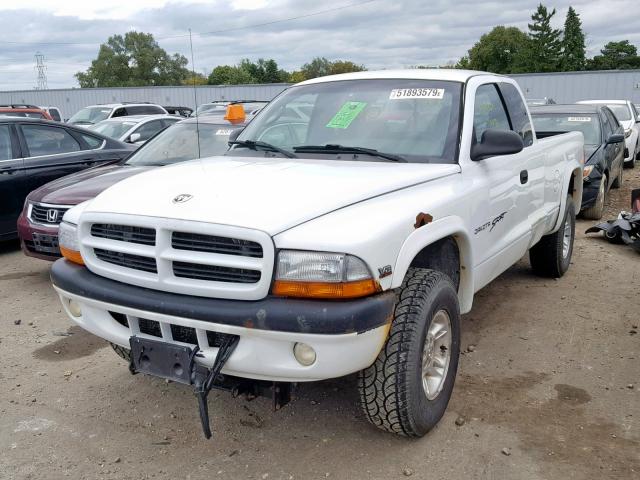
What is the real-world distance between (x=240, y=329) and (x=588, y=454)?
1.84 metres

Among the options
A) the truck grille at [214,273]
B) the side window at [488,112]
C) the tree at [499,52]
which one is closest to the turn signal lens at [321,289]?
the truck grille at [214,273]

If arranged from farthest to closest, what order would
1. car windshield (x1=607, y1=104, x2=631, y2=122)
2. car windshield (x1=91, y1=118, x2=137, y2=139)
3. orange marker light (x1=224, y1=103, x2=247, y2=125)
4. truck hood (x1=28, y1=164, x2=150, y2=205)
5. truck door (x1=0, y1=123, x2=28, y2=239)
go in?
car windshield (x1=607, y1=104, x2=631, y2=122) → car windshield (x1=91, y1=118, x2=137, y2=139) → truck door (x1=0, y1=123, x2=28, y2=239) → orange marker light (x1=224, y1=103, x2=247, y2=125) → truck hood (x1=28, y1=164, x2=150, y2=205)

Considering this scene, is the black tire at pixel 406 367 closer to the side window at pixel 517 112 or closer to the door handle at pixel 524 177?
the door handle at pixel 524 177

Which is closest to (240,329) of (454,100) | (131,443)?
(131,443)

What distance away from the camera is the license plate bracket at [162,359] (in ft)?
8.91

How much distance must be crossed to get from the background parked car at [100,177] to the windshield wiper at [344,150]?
5.19 feet

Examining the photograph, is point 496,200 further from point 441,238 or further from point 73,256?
point 73,256

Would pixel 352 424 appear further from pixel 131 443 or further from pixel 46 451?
pixel 46 451

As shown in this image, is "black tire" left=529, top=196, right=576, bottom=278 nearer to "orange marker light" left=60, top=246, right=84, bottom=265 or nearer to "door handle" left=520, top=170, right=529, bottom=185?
"door handle" left=520, top=170, right=529, bottom=185

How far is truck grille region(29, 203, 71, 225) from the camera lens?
5797mm

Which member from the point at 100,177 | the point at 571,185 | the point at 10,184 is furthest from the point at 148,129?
the point at 571,185

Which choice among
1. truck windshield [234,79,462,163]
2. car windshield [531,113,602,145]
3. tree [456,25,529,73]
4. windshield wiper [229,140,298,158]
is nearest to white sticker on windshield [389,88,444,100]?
truck windshield [234,79,462,163]

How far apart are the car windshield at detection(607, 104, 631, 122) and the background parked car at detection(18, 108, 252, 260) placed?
10.9m

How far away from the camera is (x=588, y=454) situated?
3.03 metres
